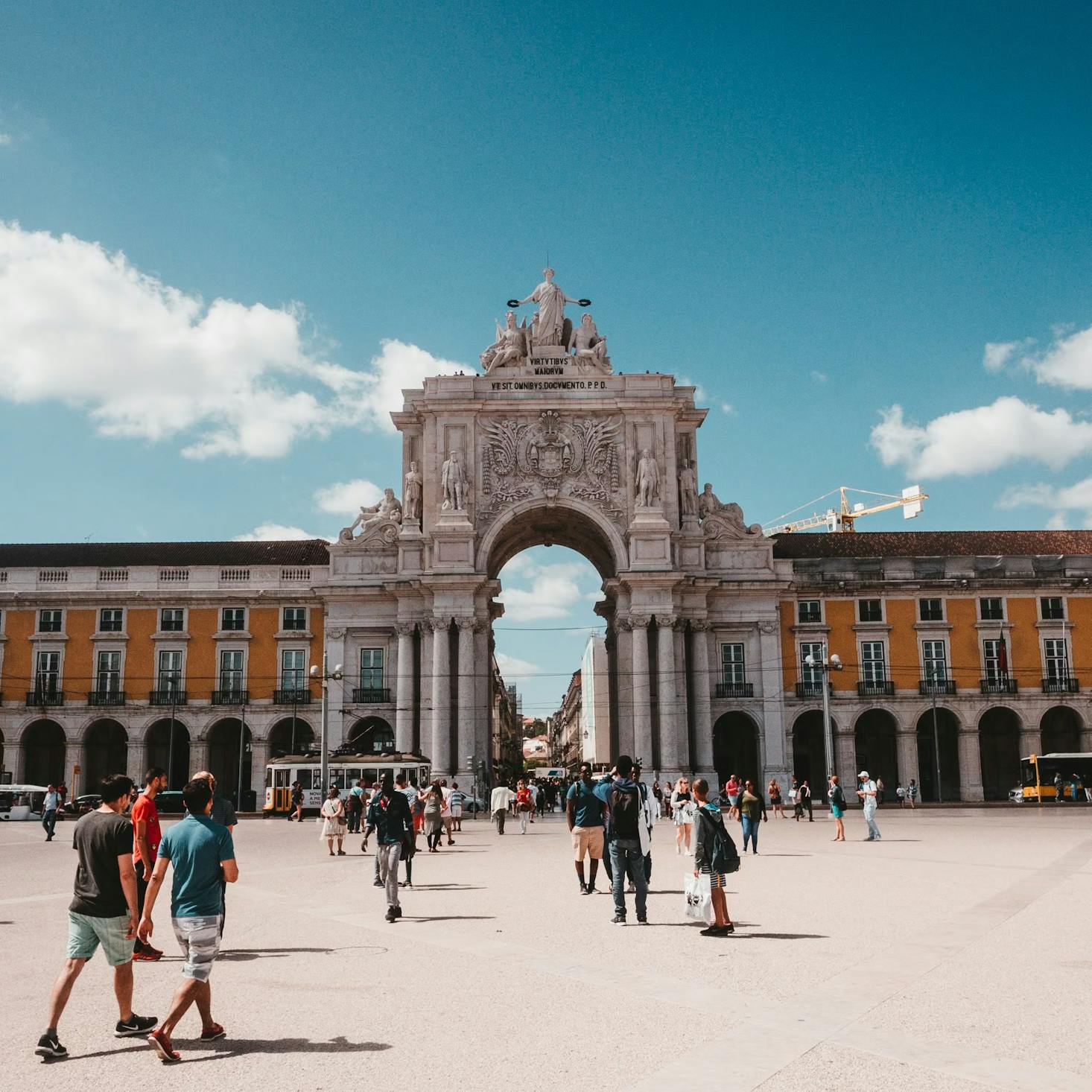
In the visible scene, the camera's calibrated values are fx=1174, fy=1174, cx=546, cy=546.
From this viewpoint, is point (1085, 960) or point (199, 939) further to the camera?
point (1085, 960)

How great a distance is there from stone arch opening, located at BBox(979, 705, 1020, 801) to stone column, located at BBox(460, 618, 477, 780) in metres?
27.5

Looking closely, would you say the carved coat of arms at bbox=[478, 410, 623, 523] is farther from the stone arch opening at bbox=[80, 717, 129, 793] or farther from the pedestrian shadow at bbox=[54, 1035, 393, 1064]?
the pedestrian shadow at bbox=[54, 1035, 393, 1064]

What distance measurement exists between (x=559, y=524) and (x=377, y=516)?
31.0 feet

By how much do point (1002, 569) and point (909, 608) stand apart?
5406 millimetres

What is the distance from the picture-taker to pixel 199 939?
8930mm

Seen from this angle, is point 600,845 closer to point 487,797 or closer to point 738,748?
point 487,797

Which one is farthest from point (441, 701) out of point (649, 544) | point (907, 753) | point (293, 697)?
point (907, 753)

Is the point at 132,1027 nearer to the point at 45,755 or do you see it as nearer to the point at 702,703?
the point at 702,703

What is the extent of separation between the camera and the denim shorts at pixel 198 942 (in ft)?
29.1

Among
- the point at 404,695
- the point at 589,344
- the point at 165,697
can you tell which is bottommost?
the point at 404,695

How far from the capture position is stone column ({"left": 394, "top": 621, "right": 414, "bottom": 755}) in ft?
185

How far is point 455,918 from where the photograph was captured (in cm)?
1647

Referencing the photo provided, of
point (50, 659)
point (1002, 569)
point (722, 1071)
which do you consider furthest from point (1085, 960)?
point (50, 659)


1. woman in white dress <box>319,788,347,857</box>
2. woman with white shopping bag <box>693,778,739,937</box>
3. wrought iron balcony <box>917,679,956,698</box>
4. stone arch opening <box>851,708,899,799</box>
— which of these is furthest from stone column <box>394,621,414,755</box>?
woman with white shopping bag <box>693,778,739,937</box>
